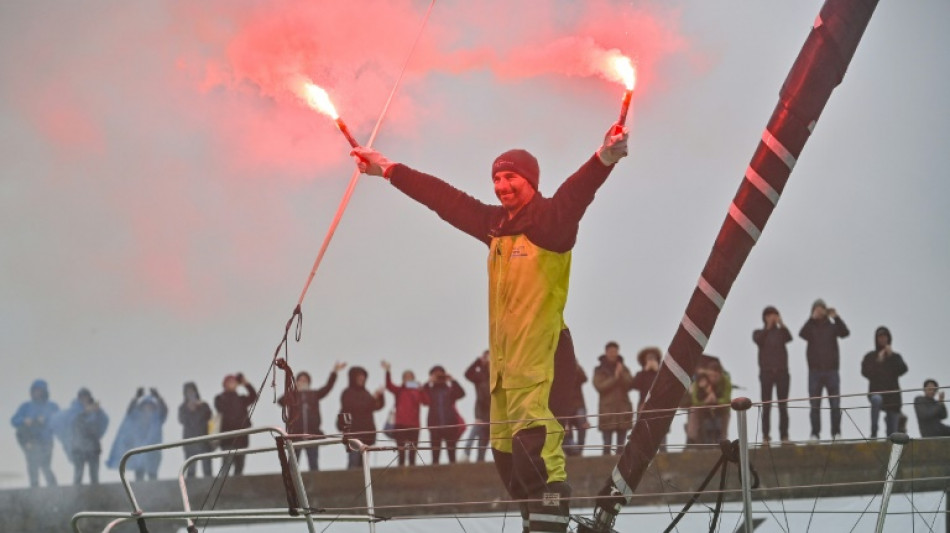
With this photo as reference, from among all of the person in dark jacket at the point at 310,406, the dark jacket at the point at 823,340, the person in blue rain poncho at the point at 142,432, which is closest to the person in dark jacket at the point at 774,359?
the dark jacket at the point at 823,340

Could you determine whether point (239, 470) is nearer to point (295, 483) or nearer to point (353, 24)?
point (353, 24)

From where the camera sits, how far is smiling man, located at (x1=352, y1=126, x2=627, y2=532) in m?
7.58

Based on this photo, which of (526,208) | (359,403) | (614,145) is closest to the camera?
(614,145)

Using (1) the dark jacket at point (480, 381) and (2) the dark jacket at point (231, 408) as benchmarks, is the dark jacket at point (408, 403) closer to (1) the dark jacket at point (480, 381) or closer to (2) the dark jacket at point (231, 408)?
(1) the dark jacket at point (480, 381)

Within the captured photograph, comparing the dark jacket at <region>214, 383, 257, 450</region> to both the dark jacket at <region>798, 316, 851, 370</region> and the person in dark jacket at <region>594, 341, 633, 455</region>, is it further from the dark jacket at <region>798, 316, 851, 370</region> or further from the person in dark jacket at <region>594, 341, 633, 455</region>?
the dark jacket at <region>798, 316, 851, 370</region>

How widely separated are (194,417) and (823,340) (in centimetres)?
666

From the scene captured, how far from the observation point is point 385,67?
40.5ft

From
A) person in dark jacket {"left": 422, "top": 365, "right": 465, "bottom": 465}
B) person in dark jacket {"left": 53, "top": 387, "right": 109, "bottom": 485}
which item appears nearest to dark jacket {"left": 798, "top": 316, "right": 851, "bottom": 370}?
person in dark jacket {"left": 422, "top": 365, "right": 465, "bottom": 465}

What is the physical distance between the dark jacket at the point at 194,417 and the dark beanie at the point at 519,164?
29.8 ft

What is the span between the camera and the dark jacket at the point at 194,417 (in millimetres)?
16406

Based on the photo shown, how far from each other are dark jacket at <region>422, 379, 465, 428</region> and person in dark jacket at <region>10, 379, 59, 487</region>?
16.1 ft

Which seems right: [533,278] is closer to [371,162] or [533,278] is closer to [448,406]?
[371,162]

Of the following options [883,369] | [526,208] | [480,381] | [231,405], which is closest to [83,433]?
[231,405]

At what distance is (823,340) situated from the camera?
550 inches
